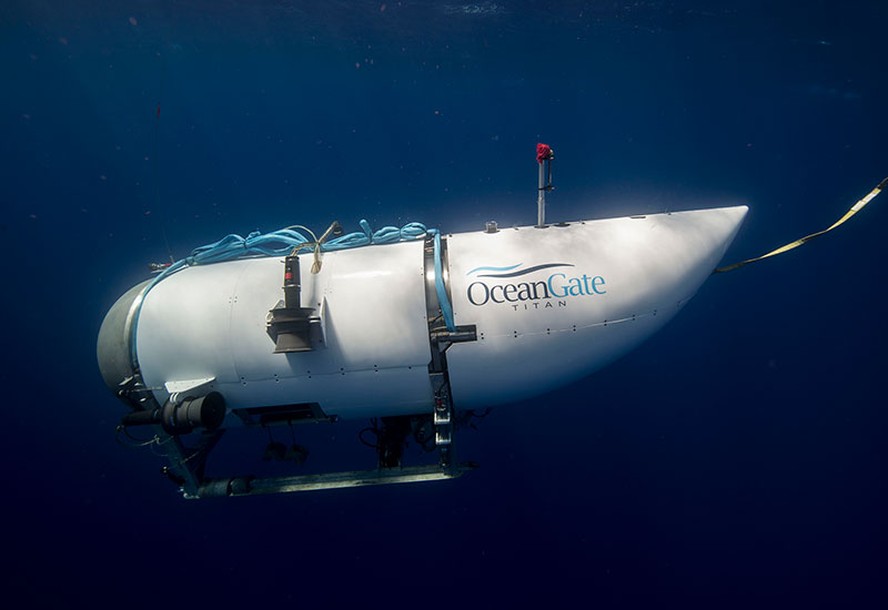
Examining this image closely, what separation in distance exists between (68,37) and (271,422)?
35.4 ft

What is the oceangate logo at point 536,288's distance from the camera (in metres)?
2.35

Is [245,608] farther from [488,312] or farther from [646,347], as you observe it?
[646,347]

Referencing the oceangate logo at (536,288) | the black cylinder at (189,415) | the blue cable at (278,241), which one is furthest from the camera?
the blue cable at (278,241)

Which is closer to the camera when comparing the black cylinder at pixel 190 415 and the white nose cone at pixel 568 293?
the black cylinder at pixel 190 415

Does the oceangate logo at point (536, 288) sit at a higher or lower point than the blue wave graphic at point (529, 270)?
lower

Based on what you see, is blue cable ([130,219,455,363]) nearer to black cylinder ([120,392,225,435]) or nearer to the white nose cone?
the white nose cone

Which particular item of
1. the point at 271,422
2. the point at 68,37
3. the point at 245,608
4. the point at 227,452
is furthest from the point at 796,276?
the point at 68,37

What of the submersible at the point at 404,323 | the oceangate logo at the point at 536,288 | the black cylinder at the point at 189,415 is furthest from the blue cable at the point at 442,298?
the black cylinder at the point at 189,415

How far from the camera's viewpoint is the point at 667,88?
877 cm

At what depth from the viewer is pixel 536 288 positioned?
93.0 inches

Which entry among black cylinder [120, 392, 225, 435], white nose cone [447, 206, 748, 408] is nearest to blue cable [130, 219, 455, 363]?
white nose cone [447, 206, 748, 408]

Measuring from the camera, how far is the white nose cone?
92.7 inches

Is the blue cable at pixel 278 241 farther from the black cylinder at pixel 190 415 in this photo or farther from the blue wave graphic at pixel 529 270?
the black cylinder at pixel 190 415

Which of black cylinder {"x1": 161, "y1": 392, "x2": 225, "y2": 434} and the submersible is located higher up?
the submersible
